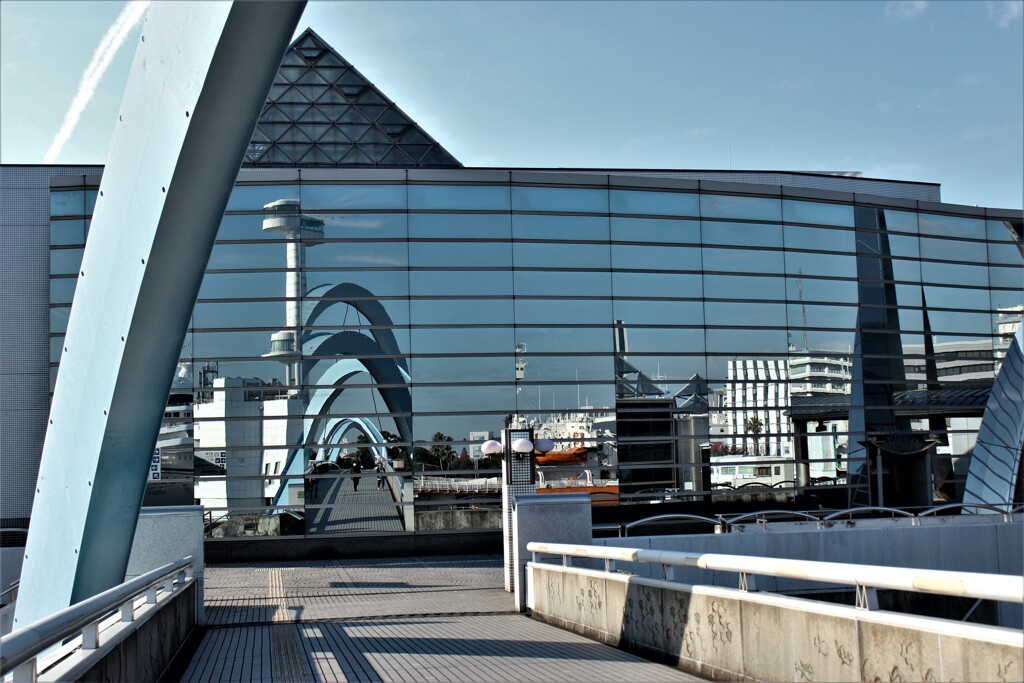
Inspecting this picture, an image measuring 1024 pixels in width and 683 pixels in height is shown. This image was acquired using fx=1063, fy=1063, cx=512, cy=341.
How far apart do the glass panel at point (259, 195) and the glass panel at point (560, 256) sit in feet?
20.1

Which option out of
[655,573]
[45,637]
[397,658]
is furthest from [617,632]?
[45,637]

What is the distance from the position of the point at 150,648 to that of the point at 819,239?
26.3 metres

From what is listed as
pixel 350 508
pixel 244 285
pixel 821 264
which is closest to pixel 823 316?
pixel 821 264

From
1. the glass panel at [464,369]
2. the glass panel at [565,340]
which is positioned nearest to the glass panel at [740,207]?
the glass panel at [565,340]

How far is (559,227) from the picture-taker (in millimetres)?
29219

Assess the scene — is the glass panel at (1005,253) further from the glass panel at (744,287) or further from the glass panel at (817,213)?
the glass panel at (744,287)

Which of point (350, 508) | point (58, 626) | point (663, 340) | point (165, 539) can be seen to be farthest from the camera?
point (663, 340)

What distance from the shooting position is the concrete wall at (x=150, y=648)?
7.45m

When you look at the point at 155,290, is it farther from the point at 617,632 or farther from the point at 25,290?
the point at 25,290

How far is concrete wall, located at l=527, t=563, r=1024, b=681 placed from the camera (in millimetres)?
5797

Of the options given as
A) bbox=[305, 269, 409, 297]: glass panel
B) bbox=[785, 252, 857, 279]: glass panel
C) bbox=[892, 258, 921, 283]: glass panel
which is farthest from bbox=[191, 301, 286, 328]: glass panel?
bbox=[892, 258, 921, 283]: glass panel

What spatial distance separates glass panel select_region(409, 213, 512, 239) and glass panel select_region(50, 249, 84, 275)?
8798 mm

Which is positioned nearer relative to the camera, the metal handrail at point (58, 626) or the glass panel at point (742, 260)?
the metal handrail at point (58, 626)

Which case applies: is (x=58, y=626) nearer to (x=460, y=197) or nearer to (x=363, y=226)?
(x=363, y=226)
